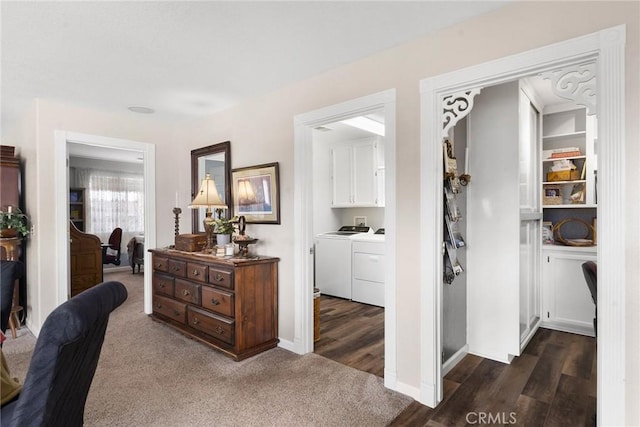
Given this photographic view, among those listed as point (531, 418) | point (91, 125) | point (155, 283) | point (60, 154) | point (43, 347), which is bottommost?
point (531, 418)

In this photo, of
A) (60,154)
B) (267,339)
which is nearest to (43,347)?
(267,339)

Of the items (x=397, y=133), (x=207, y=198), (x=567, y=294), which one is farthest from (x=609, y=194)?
(x=207, y=198)

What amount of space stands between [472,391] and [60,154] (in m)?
4.28

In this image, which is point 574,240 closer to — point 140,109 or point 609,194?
point 609,194

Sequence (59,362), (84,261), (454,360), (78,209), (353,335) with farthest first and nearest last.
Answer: (78,209)
(84,261)
(353,335)
(454,360)
(59,362)

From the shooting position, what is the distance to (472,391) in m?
2.39

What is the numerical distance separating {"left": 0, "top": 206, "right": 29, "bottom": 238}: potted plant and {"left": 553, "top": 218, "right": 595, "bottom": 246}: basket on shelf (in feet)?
18.8

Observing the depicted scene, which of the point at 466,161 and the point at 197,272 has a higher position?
the point at 466,161

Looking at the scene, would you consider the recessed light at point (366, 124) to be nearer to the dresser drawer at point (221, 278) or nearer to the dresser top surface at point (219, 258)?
the dresser top surface at point (219, 258)

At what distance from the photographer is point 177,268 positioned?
3510 mm

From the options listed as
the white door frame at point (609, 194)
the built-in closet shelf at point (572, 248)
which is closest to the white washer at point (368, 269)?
the built-in closet shelf at point (572, 248)

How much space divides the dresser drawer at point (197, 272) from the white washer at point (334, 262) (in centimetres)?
206

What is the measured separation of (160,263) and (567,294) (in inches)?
168

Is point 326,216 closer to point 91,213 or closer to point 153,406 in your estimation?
point 153,406
